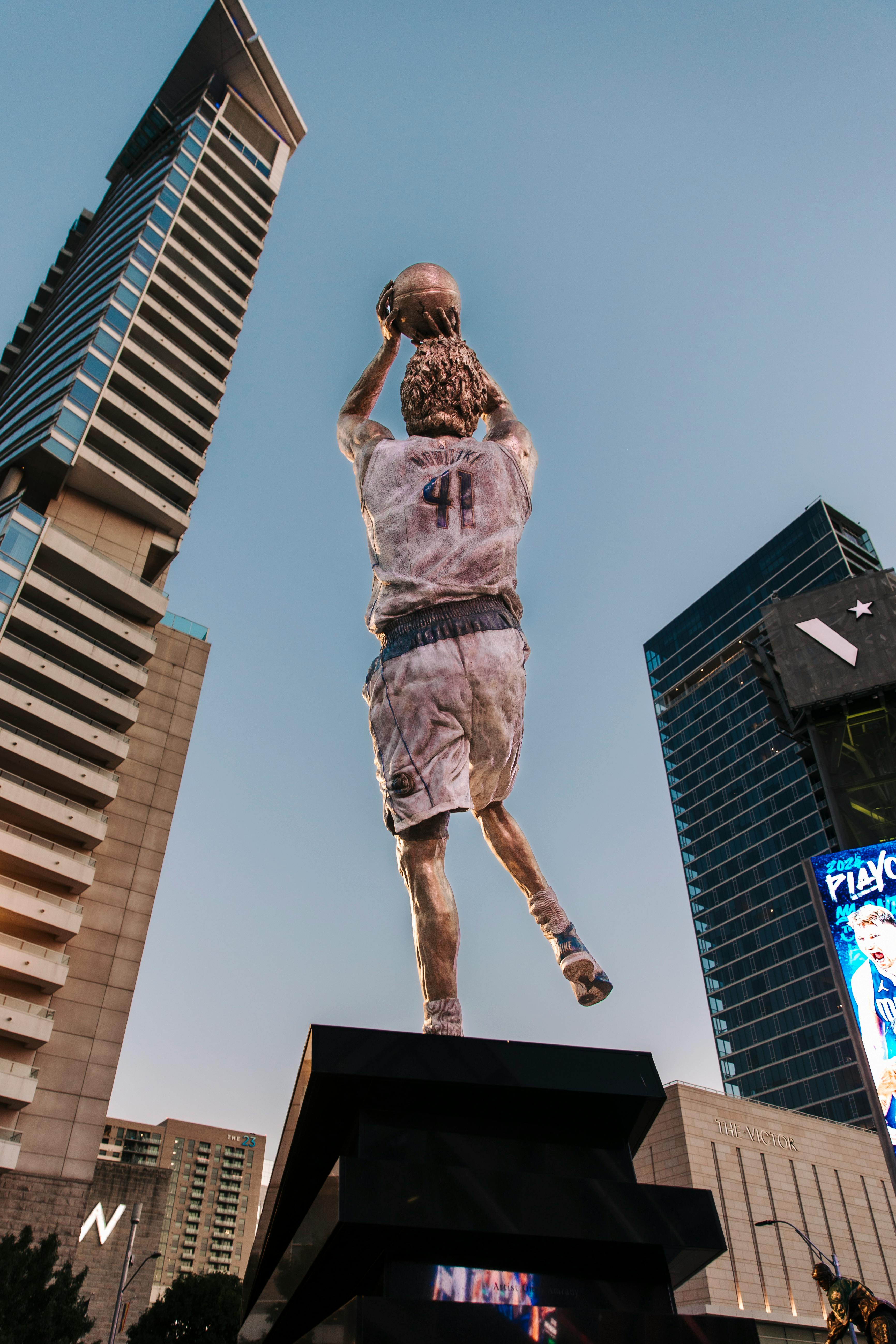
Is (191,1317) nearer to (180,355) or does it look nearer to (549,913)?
(549,913)

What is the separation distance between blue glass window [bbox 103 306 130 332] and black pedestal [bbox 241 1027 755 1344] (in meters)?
51.9

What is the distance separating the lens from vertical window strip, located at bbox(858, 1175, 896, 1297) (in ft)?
155

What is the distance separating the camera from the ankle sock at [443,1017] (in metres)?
3.33

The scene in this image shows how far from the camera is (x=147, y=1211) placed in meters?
39.8

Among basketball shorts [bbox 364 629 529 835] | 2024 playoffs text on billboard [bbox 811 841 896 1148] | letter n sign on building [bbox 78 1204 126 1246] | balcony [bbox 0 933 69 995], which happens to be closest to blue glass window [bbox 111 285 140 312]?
balcony [bbox 0 933 69 995]

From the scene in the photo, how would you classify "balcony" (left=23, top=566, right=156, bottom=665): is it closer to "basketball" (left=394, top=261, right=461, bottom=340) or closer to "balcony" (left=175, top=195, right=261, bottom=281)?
"balcony" (left=175, top=195, right=261, bottom=281)

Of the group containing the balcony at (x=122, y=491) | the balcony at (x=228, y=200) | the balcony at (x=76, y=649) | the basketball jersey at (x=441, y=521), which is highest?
the balcony at (x=228, y=200)

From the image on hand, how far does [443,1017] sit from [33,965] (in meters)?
34.7

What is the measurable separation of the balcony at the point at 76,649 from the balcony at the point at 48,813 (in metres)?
5.79

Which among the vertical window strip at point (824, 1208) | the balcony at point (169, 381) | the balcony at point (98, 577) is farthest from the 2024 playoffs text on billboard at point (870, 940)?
the balcony at point (169, 381)

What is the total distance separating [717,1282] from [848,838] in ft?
77.0

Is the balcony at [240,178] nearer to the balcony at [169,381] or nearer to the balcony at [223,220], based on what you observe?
the balcony at [223,220]

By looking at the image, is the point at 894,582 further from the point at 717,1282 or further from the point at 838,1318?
the point at 838,1318

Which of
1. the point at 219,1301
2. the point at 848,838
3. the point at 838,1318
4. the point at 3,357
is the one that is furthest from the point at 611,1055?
the point at 3,357
